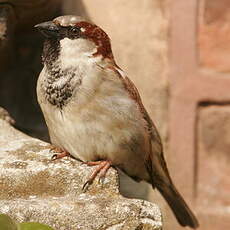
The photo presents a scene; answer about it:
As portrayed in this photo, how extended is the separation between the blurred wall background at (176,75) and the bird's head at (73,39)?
1.89ft

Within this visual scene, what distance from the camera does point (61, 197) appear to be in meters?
1.86

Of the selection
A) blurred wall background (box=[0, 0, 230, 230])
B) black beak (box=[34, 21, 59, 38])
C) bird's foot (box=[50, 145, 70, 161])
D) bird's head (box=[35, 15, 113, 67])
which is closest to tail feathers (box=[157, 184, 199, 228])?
blurred wall background (box=[0, 0, 230, 230])

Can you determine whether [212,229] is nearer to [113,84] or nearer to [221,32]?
[221,32]

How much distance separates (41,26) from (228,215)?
115 cm

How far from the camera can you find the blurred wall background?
9.17ft

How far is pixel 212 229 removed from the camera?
9.45 ft

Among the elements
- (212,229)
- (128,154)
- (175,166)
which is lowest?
(212,229)

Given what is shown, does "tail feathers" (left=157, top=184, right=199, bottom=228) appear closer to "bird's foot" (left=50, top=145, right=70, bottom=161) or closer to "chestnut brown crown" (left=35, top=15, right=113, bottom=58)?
"bird's foot" (left=50, top=145, right=70, bottom=161)

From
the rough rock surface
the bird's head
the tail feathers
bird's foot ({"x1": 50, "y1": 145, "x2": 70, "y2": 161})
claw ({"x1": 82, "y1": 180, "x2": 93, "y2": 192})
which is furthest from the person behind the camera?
the tail feathers

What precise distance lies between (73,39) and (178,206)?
0.86 m

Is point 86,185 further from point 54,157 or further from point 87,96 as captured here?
point 87,96

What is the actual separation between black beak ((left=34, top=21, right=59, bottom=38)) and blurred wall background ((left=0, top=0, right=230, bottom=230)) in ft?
1.99

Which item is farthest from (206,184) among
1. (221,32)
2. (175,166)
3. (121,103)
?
(121,103)

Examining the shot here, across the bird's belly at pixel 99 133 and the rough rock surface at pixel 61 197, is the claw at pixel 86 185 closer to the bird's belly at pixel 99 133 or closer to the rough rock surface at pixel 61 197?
the rough rock surface at pixel 61 197
